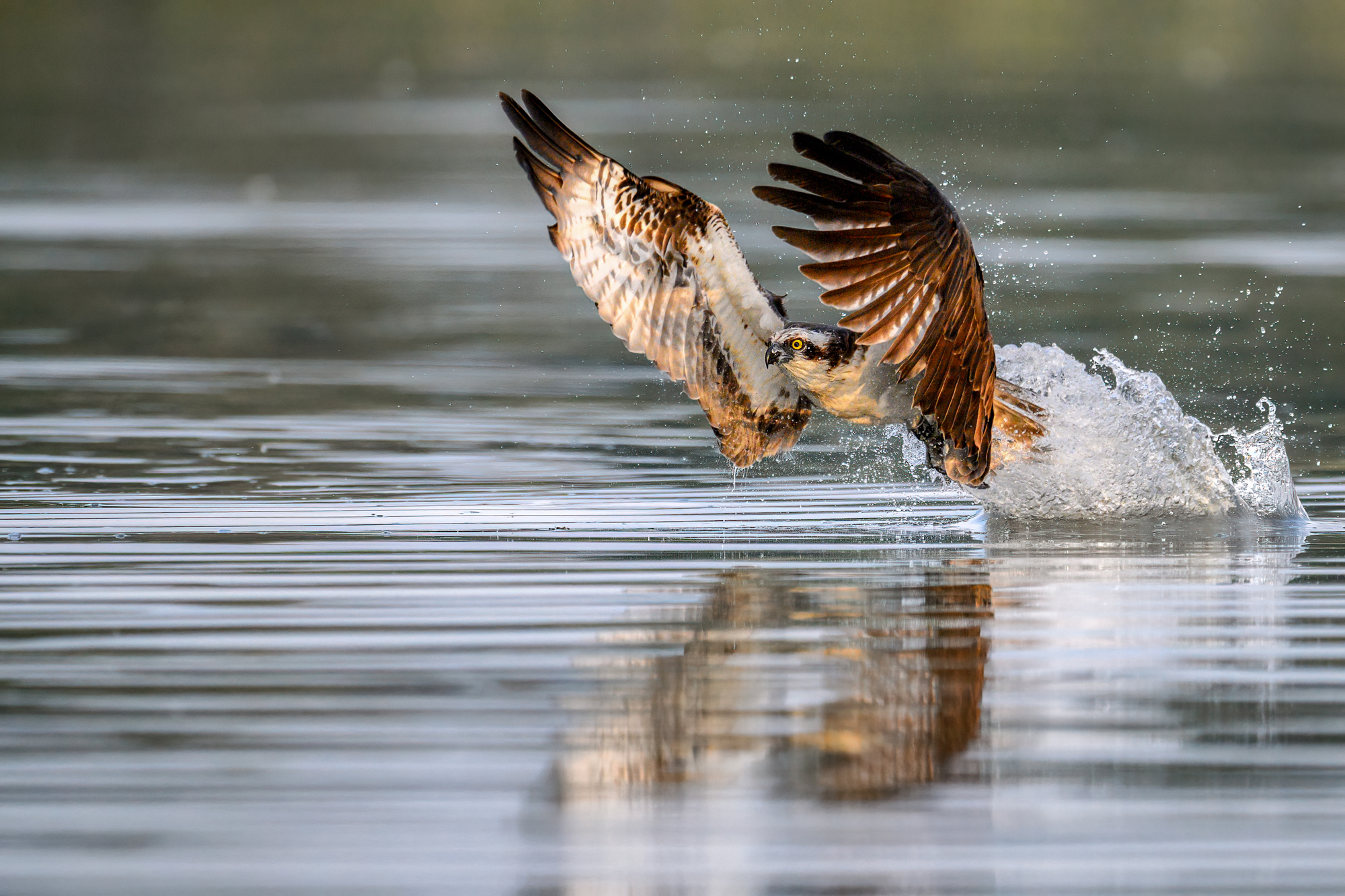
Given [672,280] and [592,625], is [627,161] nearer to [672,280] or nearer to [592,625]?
[672,280]

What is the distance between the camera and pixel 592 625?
23.3 feet

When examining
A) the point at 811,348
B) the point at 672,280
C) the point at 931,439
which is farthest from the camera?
the point at 672,280

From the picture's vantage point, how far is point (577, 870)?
191 inches

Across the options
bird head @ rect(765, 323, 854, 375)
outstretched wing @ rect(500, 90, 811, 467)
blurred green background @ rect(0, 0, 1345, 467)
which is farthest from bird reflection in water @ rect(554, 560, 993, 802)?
blurred green background @ rect(0, 0, 1345, 467)

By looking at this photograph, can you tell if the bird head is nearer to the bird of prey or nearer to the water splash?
the bird of prey

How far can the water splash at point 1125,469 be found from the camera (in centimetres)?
934

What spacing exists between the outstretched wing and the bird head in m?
0.29

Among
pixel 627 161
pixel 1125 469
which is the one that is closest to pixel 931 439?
pixel 1125 469

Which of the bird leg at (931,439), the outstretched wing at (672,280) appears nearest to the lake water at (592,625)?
the bird leg at (931,439)

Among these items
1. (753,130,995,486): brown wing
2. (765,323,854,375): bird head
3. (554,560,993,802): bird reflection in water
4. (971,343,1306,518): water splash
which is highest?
(753,130,995,486): brown wing

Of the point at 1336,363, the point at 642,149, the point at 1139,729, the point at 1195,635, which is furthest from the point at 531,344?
the point at 642,149

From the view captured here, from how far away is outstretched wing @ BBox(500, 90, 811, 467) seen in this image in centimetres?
892

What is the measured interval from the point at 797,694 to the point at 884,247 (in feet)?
7.28

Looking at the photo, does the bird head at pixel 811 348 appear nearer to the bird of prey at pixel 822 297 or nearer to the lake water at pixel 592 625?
the bird of prey at pixel 822 297
